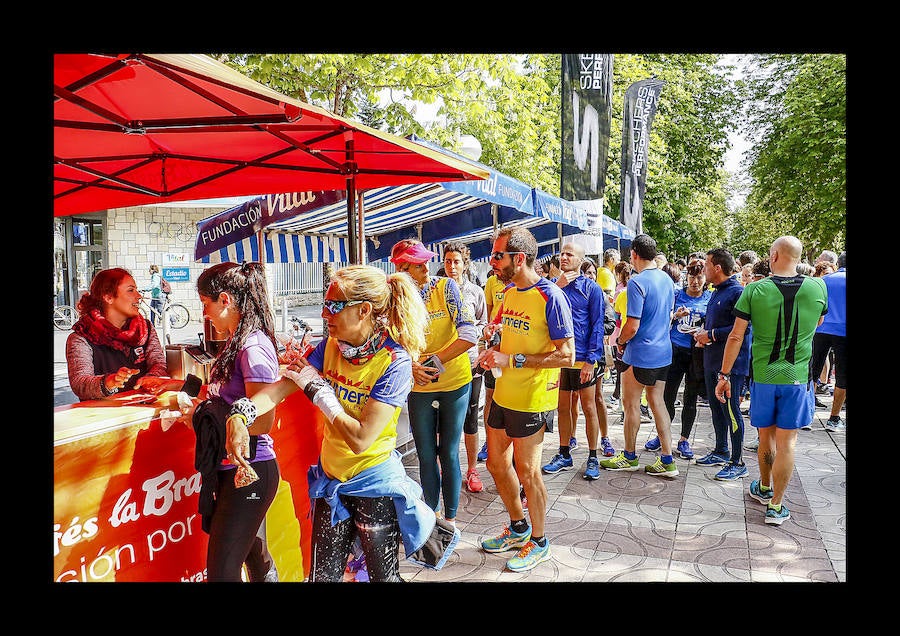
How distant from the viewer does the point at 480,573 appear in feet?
12.3

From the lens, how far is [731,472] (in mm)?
5508

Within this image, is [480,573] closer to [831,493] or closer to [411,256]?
[411,256]

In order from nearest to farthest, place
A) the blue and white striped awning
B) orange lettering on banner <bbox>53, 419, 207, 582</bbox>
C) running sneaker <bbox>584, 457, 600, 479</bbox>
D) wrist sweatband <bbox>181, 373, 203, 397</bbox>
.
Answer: orange lettering on banner <bbox>53, 419, 207, 582</bbox> < wrist sweatband <bbox>181, 373, 203, 397</bbox> < running sneaker <bbox>584, 457, 600, 479</bbox> < the blue and white striped awning

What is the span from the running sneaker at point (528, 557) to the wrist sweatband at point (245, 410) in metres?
2.08

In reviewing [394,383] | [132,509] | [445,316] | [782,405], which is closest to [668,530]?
[782,405]

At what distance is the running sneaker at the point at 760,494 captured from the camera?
4.84 metres

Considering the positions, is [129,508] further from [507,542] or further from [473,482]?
[473,482]

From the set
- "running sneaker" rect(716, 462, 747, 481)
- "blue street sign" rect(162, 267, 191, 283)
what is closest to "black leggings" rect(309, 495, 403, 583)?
→ "running sneaker" rect(716, 462, 747, 481)

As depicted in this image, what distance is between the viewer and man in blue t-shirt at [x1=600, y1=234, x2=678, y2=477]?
18.0ft

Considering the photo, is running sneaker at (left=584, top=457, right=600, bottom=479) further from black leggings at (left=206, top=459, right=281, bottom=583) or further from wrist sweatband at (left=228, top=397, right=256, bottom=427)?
wrist sweatband at (left=228, top=397, right=256, bottom=427)

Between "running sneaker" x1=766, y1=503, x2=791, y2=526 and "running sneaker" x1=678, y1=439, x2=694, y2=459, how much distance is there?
5.03 feet

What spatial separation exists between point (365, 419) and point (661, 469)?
12.9 feet

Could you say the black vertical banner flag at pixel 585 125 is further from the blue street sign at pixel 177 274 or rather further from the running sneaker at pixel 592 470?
the blue street sign at pixel 177 274

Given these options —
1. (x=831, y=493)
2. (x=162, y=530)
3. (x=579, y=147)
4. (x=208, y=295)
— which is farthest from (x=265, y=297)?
(x=579, y=147)
